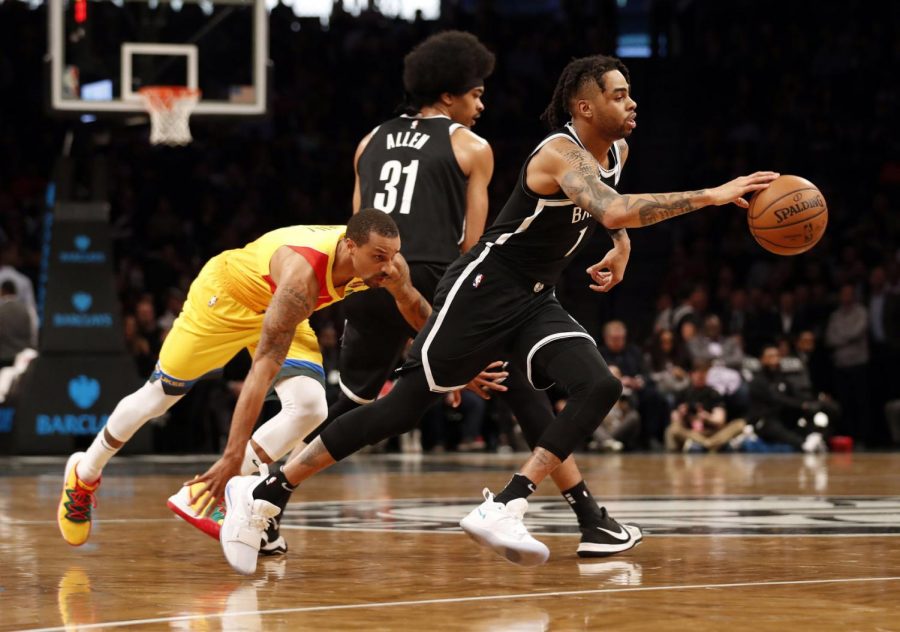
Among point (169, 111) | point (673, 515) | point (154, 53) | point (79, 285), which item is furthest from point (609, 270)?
point (79, 285)

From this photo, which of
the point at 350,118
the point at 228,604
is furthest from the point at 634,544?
the point at 350,118

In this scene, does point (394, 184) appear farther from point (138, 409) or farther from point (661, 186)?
point (661, 186)

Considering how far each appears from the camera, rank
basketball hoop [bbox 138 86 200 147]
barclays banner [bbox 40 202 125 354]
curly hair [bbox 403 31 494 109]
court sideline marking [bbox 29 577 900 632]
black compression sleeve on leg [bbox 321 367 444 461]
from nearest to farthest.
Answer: court sideline marking [bbox 29 577 900 632], black compression sleeve on leg [bbox 321 367 444 461], curly hair [bbox 403 31 494 109], basketball hoop [bbox 138 86 200 147], barclays banner [bbox 40 202 125 354]

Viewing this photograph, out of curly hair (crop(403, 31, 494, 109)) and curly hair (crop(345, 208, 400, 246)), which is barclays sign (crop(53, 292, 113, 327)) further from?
curly hair (crop(345, 208, 400, 246))

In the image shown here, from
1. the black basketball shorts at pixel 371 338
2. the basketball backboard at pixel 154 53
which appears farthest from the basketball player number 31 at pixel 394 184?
the basketball backboard at pixel 154 53

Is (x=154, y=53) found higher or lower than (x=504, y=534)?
higher

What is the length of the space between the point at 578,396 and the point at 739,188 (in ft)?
3.23

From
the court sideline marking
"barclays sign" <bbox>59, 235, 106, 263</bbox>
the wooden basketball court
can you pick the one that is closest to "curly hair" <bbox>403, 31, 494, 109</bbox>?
the wooden basketball court

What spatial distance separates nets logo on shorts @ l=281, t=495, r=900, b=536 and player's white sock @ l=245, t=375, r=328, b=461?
0.83 meters

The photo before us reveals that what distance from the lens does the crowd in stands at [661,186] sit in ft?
52.3

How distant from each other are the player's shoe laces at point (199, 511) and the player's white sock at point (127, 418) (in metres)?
0.41

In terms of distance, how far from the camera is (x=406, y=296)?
5.86 m

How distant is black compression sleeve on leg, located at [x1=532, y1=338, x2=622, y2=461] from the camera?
17.7 ft

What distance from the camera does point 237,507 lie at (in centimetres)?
545
